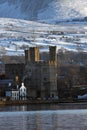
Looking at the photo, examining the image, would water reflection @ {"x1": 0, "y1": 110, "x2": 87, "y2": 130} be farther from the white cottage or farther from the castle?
the castle

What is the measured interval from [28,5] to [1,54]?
48364 millimetres

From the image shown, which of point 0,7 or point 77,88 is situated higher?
point 0,7

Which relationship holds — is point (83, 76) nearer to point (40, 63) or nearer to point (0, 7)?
point (40, 63)

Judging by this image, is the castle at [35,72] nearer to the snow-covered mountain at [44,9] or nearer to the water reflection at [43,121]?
the water reflection at [43,121]

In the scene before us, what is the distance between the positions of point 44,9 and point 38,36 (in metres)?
18.3

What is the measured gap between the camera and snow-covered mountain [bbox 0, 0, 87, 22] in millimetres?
145625

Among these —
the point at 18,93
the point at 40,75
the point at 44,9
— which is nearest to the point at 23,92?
the point at 18,93

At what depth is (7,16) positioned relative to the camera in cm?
15225

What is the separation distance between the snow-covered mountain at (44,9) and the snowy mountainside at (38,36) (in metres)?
1.99

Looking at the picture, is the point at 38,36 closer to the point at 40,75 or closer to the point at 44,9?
the point at 44,9

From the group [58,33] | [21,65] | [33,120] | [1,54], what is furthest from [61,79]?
[58,33]

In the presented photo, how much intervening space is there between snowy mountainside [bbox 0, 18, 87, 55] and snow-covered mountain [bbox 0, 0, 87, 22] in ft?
6.51

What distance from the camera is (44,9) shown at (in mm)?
149375

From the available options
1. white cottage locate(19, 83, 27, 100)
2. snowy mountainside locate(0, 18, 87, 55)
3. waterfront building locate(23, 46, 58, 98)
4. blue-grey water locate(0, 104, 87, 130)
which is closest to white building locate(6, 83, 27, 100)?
white cottage locate(19, 83, 27, 100)
